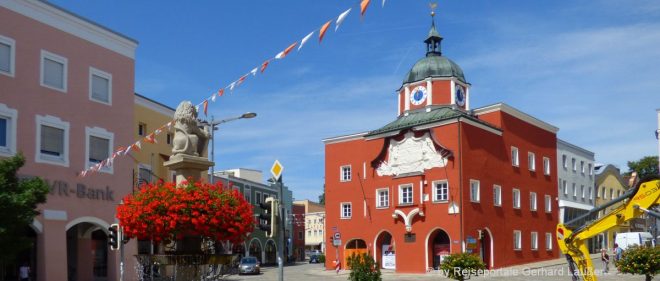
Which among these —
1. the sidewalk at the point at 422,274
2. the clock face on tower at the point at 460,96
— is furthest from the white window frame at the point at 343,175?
the clock face on tower at the point at 460,96

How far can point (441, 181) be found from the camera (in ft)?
149

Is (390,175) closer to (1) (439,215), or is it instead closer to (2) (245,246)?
(1) (439,215)

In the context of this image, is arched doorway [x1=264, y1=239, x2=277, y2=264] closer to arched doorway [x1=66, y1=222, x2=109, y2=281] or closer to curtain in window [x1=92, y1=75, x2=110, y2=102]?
arched doorway [x1=66, y1=222, x2=109, y2=281]

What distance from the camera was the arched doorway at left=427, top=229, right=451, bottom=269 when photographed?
45.4 meters

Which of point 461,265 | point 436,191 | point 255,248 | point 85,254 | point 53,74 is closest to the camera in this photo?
point 461,265

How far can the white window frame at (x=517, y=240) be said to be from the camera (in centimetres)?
4909

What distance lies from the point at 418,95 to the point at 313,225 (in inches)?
2281

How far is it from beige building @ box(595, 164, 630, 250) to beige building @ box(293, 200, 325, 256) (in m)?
42.0

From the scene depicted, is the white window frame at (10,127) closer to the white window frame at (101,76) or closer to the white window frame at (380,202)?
the white window frame at (101,76)

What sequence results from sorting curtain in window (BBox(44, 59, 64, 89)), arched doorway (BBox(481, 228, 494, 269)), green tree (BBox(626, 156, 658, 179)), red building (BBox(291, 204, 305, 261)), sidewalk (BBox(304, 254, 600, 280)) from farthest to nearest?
red building (BBox(291, 204, 305, 261)) < green tree (BBox(626, 156, 658, 179)) < arched doorway (BBox(481, 228, 494, 269)) < sidewalk (BBox(304, 254, 600, 280)) < curtain in window (BBox(44, 59, 64, 89))

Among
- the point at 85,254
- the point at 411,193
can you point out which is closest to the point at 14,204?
the point at 85,254

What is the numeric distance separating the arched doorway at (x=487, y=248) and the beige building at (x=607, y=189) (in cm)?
2368

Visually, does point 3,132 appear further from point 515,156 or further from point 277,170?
point 515,156

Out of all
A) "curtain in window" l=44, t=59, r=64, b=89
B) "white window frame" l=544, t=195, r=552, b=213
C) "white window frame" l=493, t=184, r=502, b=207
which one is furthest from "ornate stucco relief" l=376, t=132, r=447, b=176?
"curtain in window" l=44, t=59, r=64, b=89
